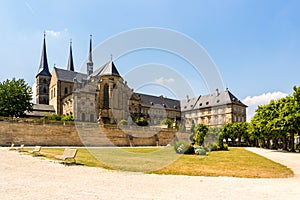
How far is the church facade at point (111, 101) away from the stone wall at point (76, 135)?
777cm

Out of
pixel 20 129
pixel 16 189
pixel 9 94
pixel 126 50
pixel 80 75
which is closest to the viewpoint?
Answer: pixel 16 189

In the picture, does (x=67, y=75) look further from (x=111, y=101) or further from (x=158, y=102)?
(x=158, y=102)

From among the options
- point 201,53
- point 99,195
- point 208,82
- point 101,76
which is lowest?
point 99,195

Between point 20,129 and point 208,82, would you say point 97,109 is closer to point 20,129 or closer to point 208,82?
point 20,129

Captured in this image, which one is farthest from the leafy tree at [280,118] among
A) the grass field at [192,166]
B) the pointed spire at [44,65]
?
the pointed spire at [44,65]

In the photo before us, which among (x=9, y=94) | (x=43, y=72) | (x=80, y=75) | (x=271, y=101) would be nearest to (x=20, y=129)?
(x=9, y=94)

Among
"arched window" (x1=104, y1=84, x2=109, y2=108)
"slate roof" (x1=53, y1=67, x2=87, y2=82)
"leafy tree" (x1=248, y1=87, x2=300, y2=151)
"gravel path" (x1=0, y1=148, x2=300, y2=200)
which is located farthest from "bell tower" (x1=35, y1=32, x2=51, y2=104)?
"gravel path" (x1=0, y1=148, x2=300, y2=200)

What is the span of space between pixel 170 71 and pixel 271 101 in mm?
26009

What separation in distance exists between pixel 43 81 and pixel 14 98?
104ft

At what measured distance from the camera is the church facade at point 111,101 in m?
59.0

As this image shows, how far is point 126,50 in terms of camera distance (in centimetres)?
1516

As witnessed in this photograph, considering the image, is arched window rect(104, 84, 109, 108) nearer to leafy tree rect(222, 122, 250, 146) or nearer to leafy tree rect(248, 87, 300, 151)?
leafy tree rect(222, 122, 250, 146)

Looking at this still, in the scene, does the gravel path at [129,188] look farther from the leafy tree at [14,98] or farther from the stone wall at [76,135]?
the leafy tree at [14,98]

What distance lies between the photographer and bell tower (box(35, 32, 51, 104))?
248 feet
